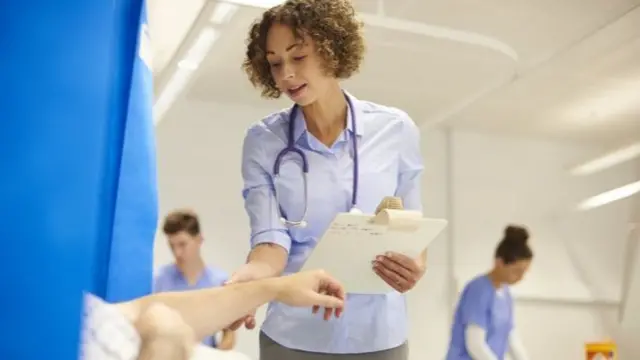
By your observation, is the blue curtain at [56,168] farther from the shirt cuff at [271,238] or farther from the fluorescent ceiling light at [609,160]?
the fluorescent ceiling light at [609,160]

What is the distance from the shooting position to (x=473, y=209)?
574 centimetres

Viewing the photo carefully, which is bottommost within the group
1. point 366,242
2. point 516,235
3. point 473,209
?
point 366,242

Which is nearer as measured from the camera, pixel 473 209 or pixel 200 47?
pixel 200 47

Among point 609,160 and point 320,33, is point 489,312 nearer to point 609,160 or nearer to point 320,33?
point 320,33

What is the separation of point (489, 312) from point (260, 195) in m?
1.99

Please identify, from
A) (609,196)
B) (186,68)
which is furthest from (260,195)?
(609,196)

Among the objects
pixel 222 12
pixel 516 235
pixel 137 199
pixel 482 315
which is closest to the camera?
pixel 137 199

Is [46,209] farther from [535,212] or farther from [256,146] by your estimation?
[535,212]

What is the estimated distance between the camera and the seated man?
0.65m

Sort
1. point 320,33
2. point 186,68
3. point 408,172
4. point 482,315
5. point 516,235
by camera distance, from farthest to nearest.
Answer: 1. point 186,68
2. point 516,235
3. point 482,315
4. point 408,172
5. point 320,33

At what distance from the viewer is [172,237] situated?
3314 millimetres

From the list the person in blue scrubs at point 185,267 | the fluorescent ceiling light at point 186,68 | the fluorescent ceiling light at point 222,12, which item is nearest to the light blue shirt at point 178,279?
the person in blue scrubs at point 185,267

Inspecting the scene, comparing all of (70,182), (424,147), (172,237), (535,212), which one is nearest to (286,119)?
(70,182)

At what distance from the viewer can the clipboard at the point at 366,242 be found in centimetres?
112
